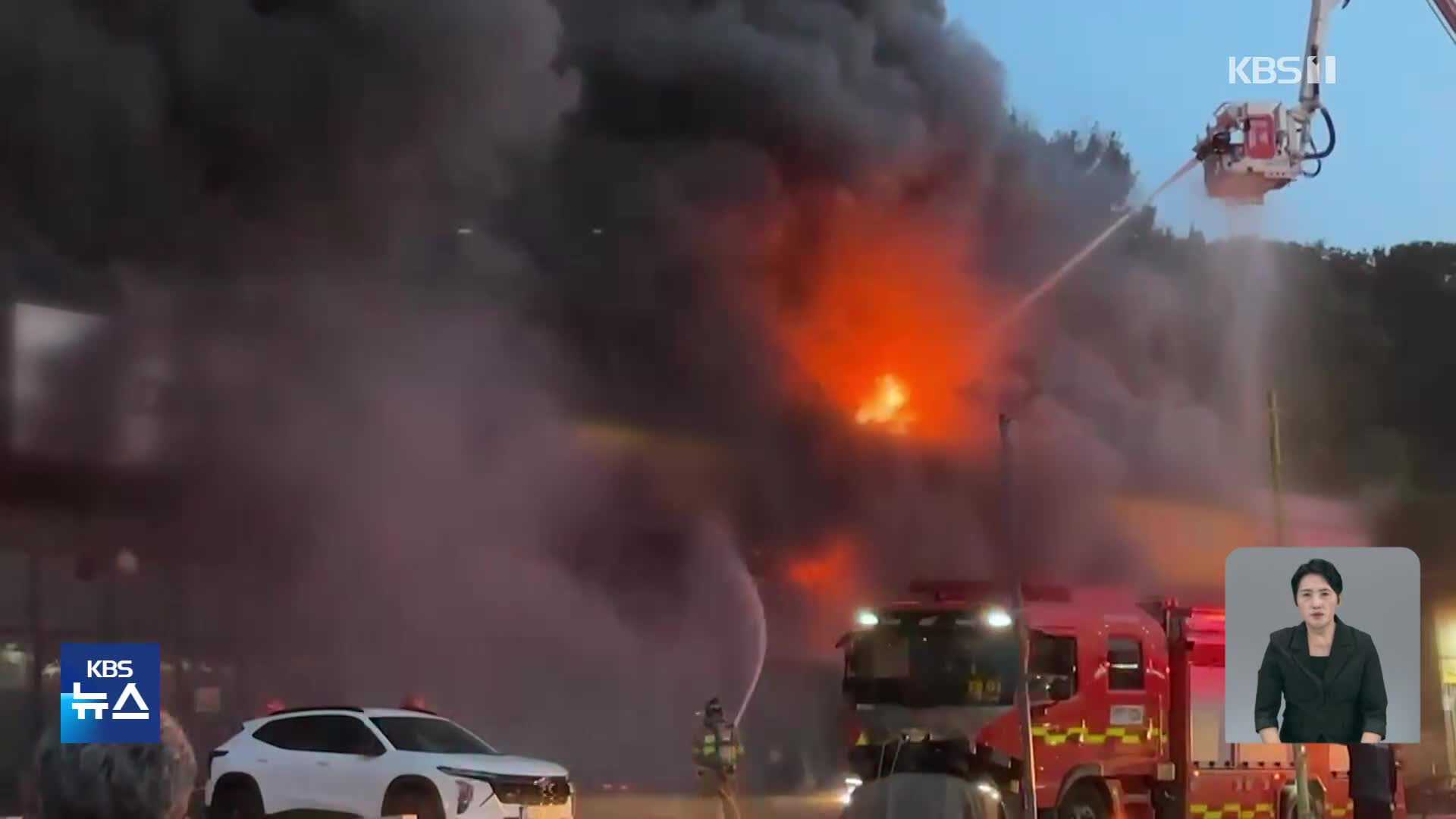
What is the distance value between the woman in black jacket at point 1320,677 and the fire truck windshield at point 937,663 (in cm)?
398

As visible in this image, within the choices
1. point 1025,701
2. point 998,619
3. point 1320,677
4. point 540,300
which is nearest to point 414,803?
point 1025,701

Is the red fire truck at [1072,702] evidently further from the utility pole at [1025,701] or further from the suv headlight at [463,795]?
the suv headlight at [463,795]

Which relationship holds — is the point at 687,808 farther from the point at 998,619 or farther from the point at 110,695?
the point at 110,695

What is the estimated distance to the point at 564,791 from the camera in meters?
10.1

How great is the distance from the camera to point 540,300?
17.5m

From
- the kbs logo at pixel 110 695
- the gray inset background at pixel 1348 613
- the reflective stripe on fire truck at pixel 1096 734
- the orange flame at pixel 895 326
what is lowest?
the reflective stripe on fire truck at pixel 1096 734

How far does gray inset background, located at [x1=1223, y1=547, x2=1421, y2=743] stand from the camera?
608 cm

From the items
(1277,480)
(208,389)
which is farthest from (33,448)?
(1277,480)

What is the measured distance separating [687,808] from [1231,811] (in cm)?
465

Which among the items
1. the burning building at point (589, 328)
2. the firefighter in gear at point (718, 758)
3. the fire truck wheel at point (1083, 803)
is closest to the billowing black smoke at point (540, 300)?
the burning building at point (589, 328)

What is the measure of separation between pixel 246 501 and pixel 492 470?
2758 millimetres

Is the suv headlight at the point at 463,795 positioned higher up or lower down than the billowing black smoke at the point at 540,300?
lower down

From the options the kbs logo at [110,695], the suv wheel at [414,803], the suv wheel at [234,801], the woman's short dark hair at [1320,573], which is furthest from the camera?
the suv wheel at [234,801]

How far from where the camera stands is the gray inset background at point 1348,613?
19.9ft
